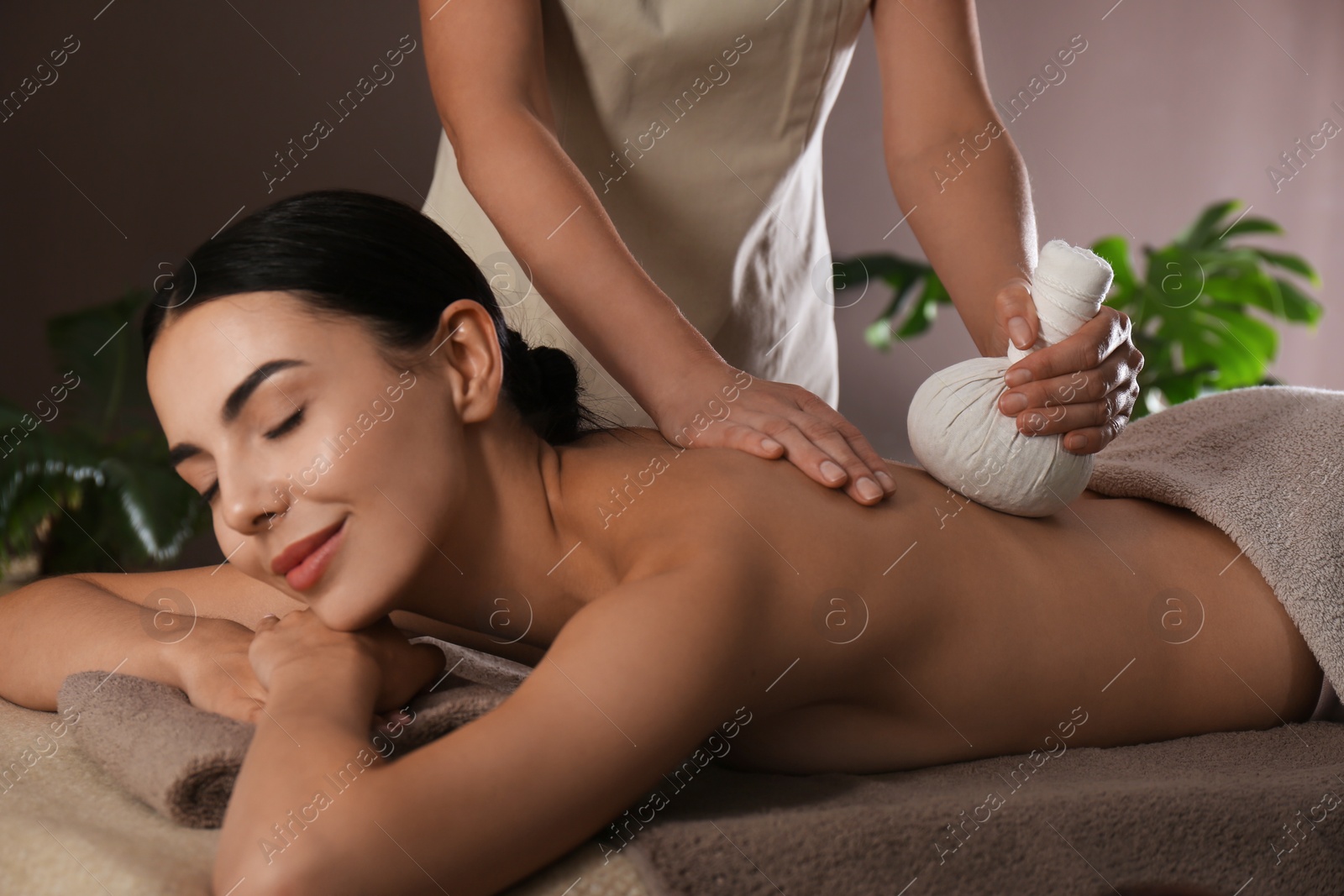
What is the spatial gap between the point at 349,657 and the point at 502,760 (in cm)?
23

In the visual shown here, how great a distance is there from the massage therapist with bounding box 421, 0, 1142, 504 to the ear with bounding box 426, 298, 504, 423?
0.30ft

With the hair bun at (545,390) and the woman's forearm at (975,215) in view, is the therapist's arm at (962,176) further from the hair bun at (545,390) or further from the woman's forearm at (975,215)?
the hair bun at (545,390)

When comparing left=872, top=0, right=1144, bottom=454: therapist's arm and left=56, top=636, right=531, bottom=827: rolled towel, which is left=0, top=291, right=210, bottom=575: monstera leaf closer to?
left=56, top=636, right=531, bottom=827: rolled towel

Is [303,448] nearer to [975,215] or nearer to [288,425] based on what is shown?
[288,425]

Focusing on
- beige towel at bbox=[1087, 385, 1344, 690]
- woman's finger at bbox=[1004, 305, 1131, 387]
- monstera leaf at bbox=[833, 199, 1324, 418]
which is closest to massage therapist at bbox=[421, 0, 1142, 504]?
woman's finger at bbox=[1004, 305, 1131, 387]

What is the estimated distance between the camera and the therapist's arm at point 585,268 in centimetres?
95

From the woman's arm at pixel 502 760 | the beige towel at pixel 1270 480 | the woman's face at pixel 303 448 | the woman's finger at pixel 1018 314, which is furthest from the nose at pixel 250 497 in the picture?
the beige towel at pixel 1270 480

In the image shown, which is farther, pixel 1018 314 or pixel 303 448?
pixel 1018 314

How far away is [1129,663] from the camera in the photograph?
38.9 inches

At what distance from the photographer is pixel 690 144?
1.35 meters

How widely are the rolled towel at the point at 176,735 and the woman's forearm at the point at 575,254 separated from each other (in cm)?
33

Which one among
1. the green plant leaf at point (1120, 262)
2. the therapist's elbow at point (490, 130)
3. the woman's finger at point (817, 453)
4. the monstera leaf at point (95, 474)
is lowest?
the green plant leaf at point (1120, 262)

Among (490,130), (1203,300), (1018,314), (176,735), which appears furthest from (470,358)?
(1203,300)

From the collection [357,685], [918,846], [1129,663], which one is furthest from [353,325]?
[1129,663]
